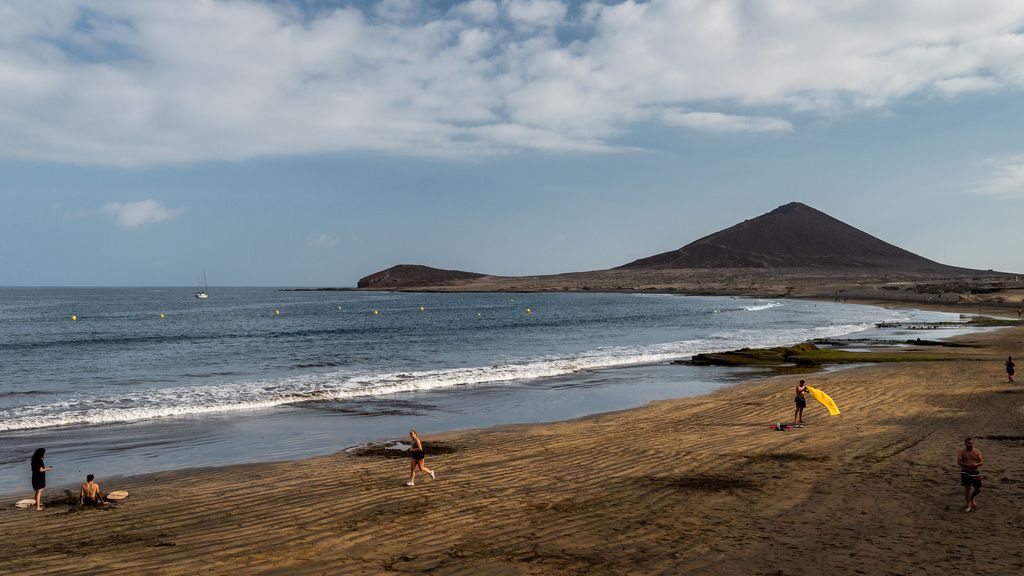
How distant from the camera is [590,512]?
36.5ft

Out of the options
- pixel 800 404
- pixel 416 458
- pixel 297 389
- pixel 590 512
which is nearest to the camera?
pixel 590 512

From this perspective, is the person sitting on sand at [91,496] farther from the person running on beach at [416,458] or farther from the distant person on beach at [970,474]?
the distant person on beach at [970,474]

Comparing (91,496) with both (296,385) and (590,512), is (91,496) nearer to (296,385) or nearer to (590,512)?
(590,512)

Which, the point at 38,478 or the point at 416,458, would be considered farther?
the point at 416,458

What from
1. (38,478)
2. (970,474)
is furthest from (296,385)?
(970,474)

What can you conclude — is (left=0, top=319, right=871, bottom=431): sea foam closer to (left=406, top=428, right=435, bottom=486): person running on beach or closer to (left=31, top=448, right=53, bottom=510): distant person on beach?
(left=31, top=448, right=53, bottom=510): distant person on beach

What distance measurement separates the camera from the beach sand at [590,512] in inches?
357

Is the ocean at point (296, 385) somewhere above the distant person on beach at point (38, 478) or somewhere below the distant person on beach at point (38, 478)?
below

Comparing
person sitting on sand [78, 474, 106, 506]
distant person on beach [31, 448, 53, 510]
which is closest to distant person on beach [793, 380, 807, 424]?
person sitting on sand [78, 474, 106, 506]

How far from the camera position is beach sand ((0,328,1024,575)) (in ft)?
29.7

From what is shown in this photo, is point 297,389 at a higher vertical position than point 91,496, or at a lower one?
lower

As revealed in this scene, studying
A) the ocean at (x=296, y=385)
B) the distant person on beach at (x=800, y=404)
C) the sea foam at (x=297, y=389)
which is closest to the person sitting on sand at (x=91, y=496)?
the ocean at (x=296, y=385)

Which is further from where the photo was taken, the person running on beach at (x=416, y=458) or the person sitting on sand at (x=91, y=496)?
the person running on beach at (x=416, y=458)

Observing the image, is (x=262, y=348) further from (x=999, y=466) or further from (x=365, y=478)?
(x=999, y=466)
